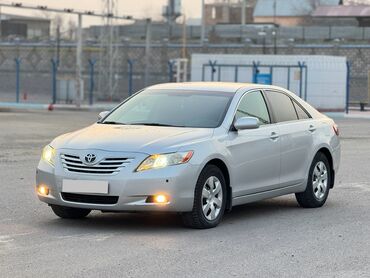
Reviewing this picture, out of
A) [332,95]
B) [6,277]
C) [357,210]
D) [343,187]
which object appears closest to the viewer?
[6,277]

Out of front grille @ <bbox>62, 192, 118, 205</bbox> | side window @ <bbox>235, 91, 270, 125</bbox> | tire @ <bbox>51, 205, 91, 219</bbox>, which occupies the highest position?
side window @ <bbox>235, 91, 270, 125</bbox>

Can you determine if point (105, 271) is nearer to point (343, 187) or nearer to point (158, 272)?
point (158, 272)

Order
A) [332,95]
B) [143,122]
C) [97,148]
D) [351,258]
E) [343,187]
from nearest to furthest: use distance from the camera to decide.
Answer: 1. [351,258]
2. [97,148]
3. [143,122]
4. [343,187]
5. [332,95]

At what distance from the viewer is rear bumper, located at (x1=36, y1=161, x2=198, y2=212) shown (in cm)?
828

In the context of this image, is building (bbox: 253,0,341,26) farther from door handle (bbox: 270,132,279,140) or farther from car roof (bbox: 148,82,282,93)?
door handle (bbox: 270,132,279,140)

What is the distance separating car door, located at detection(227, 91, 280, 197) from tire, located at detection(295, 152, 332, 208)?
2.51ft

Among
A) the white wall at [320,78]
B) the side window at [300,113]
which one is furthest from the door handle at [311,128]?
the white wall at [320,78]

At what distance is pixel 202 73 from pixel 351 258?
36783mm

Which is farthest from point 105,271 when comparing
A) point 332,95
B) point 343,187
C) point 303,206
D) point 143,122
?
point 332,95

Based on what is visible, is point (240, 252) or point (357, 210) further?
point (357, 210)

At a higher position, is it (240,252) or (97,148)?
(97,148)

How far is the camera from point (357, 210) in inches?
404

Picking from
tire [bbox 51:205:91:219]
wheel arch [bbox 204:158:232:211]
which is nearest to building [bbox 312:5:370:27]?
wheel arch [bbox 204:158:232:211]

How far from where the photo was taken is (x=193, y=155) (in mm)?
8516
